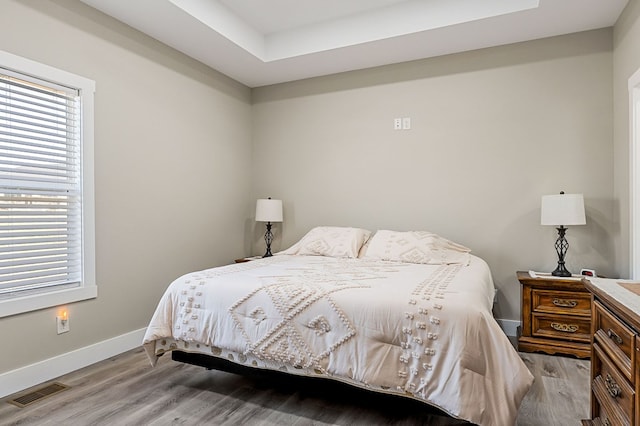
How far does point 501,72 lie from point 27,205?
3.96 metres

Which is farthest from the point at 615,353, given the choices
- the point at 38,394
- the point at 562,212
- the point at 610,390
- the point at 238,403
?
the point at 38,394

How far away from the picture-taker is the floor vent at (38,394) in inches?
92.7

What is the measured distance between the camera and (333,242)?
390 centimetres

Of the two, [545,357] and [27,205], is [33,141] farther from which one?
[545,357]

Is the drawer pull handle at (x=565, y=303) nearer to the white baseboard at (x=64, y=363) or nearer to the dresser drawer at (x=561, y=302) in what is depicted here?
the dresser drawer at (x=561, y=302)

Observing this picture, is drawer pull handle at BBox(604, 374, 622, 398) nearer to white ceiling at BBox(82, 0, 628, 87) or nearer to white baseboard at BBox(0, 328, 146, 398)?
white ceiling at BBox(82, 0, 628, 87)

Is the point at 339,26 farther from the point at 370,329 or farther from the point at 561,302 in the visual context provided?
the point at 561,302

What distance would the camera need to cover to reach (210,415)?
2.20 m

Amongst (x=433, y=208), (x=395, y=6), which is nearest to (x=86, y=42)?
(x=395, y=6)

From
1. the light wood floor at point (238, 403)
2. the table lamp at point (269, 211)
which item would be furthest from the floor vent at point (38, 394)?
the table lamp at point (269, 211)

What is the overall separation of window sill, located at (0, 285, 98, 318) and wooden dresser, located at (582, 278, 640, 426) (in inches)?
123

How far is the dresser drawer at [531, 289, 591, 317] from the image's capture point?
10.00ft

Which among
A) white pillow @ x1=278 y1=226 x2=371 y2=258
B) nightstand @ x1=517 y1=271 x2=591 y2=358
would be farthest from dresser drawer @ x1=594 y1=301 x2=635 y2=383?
white pillow @ x1=278 y1=226 x2=371 y2=258

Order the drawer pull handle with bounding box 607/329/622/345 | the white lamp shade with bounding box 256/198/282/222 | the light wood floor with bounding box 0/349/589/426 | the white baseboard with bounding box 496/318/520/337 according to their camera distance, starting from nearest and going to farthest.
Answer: the drawer pull handle with bounding box 607/329/622/345 → the light wood floor with bounding box 0/349/589/426 → the white baseboard with bounding box 496/318/520/337 → the white lamp shade with bounding box 256/198/282/222
